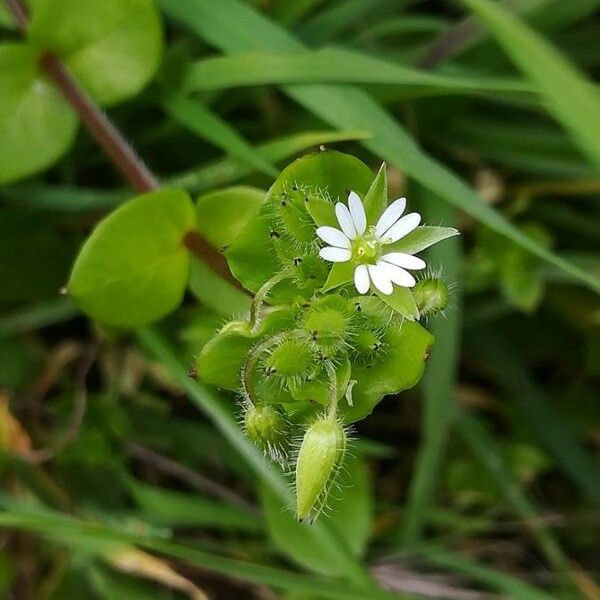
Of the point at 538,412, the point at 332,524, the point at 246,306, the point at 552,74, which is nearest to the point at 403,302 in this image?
the point at 552,74

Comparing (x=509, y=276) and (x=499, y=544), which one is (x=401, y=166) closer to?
(x=509, y=276)

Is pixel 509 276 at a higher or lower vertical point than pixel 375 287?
higher

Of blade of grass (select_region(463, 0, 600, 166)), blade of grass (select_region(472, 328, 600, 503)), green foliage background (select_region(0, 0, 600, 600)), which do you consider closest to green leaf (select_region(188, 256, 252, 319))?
green foliage background (select_region(0, 0, 600, 600))

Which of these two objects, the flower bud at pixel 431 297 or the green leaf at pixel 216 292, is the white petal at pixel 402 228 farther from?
the green leaf at pixel 216 292

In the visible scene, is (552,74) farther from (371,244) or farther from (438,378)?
(438,378)

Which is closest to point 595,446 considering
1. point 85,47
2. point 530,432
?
point 530,432

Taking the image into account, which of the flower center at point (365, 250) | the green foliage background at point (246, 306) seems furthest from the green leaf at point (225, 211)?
the flower center at point (365, 250)
